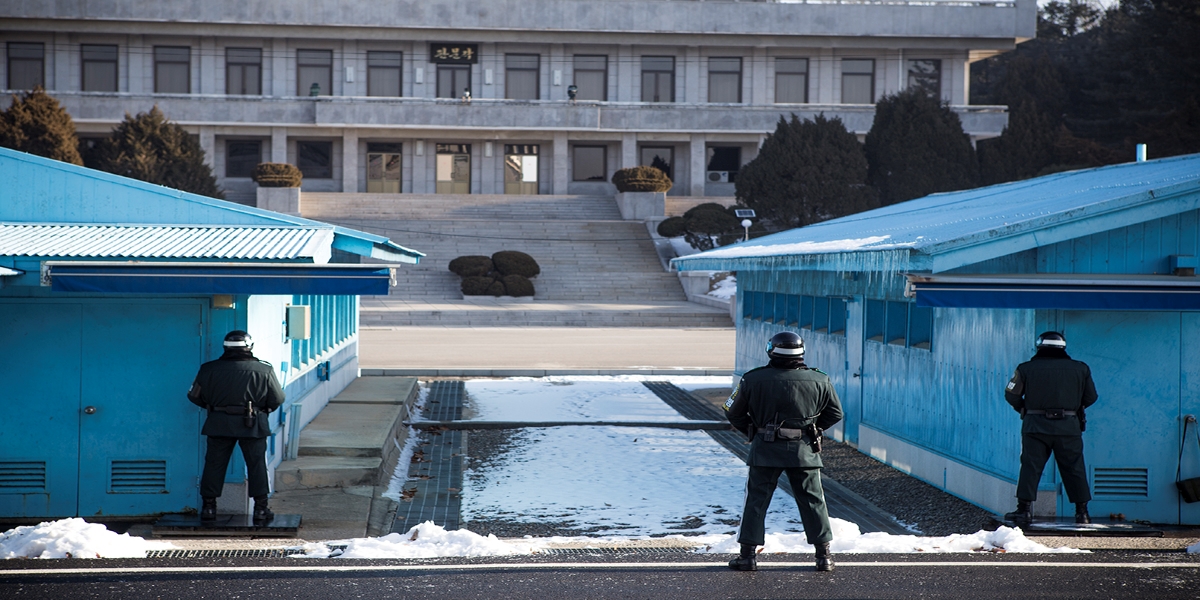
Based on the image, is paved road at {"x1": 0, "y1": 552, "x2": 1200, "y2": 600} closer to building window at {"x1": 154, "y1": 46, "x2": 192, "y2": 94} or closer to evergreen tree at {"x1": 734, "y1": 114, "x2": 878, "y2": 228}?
evergreen tree at {"x1": 734, "y1": 114, "x2": 878, "y2": 228}

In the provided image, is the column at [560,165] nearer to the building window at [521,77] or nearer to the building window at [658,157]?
the building window at [521,77]

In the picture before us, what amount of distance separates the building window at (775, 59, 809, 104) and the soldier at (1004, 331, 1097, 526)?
49488 mm

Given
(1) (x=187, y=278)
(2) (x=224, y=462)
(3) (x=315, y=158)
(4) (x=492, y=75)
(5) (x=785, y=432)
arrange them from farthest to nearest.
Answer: (4) (x=492, y=75), (3) (x=315, y=158), (2) (x=224, y=462), (1) (x=187, y=278), (5) (x=785, y=432)

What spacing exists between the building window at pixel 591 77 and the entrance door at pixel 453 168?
6.63 meters

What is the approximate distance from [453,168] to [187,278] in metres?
47.5

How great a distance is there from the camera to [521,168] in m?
55.4

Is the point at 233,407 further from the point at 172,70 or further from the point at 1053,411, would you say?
the point at 172,70

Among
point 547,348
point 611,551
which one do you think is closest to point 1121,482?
point 611,551

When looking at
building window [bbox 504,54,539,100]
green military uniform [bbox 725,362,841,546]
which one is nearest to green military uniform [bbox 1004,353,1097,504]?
green military uniform [bbox 725,362,841,546]

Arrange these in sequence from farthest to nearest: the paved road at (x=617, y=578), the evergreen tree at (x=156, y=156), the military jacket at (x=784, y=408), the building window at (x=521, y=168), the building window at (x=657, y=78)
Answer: the building window at (x=657, y=78) → the building window at (x=521, y=168) → the evergreen tree at (x=156, y=156) → the military jacket at (x=784, y=408) → the paved road at (x=617, y=578)

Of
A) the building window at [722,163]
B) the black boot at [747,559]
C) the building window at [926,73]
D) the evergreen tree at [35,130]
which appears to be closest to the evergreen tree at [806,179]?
the building window at [722,163]

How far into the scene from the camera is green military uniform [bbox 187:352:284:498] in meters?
8.41

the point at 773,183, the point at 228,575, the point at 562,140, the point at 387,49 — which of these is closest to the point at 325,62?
the point at 387,49

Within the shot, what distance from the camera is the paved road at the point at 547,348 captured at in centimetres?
2277
